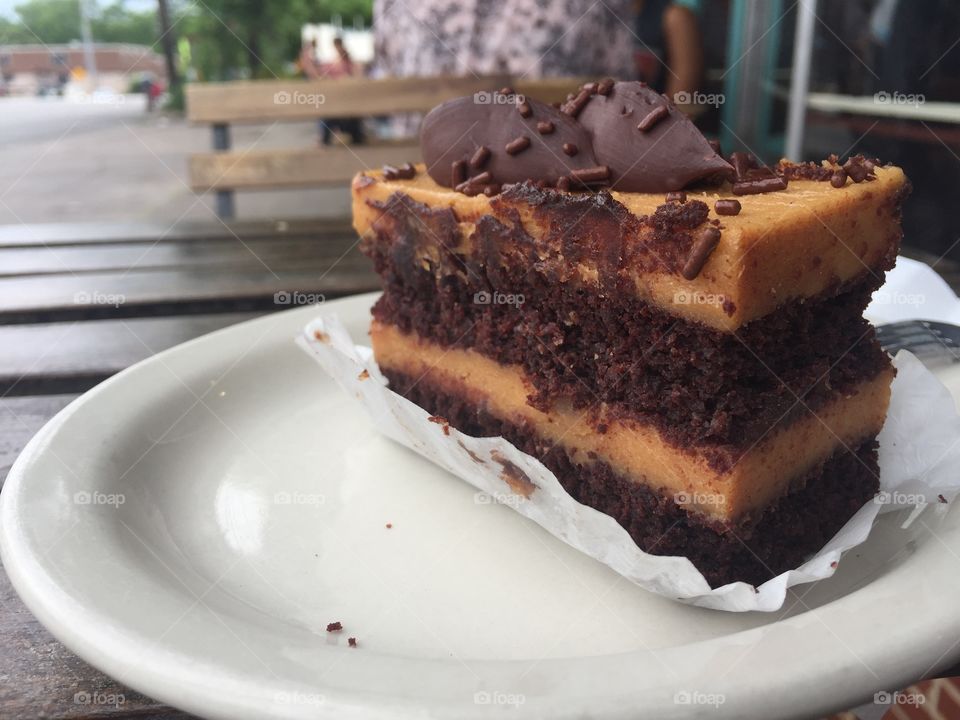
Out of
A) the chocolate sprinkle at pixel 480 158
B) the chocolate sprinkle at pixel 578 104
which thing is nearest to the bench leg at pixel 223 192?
the chocolate sprinkle at pixel 480 158

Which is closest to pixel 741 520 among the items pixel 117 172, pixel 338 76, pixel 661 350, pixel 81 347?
pixel 661 350

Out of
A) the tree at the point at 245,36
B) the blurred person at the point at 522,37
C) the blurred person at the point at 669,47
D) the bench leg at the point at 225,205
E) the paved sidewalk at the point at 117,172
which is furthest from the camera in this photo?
the tree at the point at 245,36

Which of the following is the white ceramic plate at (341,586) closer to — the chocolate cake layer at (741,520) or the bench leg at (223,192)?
the chocolate cake layer at (741,520)

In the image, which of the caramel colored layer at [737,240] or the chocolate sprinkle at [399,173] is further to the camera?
the chocolate sprinkle at [399,173]

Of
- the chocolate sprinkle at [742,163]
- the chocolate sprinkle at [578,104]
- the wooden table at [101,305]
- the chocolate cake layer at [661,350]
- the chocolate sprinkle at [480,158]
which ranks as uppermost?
the chocolate sprinkle at [578,104]

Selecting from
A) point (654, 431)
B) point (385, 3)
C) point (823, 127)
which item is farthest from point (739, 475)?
point (385, 3)

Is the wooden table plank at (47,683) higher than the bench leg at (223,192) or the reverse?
higher

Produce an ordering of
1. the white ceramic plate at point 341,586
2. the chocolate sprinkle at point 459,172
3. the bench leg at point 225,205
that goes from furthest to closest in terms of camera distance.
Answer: the bench leg at point 225,205
the chocolate sprinkle at point 459,172
the white ceramic plate at point 341,586
